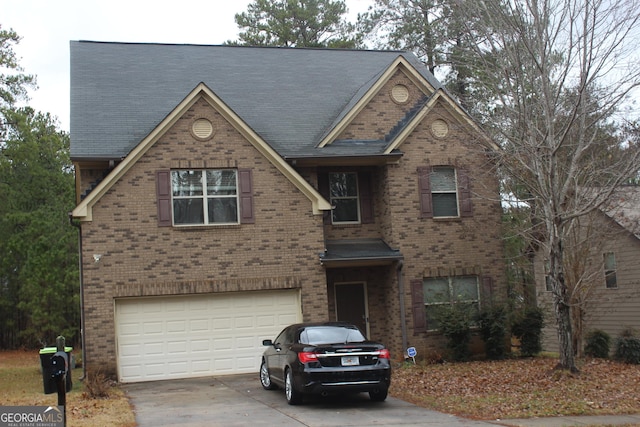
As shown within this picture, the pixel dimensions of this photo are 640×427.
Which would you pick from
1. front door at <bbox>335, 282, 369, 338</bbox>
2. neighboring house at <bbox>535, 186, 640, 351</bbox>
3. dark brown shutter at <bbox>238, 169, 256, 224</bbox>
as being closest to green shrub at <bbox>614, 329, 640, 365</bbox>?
neighboring house at <bbox>535, 186, 640, 351</bbox>

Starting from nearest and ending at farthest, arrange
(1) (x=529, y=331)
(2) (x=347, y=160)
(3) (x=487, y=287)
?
(2) (x=347, y=160) → (1) (x=529, y=331) → (3) (x=487, y=287)

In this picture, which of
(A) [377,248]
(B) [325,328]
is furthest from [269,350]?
(A) [377,248]

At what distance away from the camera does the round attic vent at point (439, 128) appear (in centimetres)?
2108

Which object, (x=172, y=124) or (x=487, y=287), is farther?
(x=487, y=287)

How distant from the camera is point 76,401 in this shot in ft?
45.9

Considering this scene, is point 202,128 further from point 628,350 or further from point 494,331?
point 628,350

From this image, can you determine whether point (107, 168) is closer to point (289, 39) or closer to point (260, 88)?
point (260, 88)

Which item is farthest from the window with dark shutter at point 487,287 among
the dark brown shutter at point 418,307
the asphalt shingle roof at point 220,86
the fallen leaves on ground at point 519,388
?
the asphalt shingle roof at point 220,86

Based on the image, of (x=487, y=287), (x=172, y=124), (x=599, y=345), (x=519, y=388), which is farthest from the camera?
(x=487, y=287)

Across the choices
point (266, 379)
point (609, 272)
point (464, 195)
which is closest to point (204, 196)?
point (266, 379)

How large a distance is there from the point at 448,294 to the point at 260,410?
9473 millimetres

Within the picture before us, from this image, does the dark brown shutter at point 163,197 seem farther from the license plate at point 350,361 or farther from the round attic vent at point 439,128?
the license plate at point 350,361

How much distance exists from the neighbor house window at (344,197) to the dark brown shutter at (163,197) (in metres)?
4.99

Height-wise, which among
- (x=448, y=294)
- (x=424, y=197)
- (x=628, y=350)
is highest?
(x=424, y=197)
